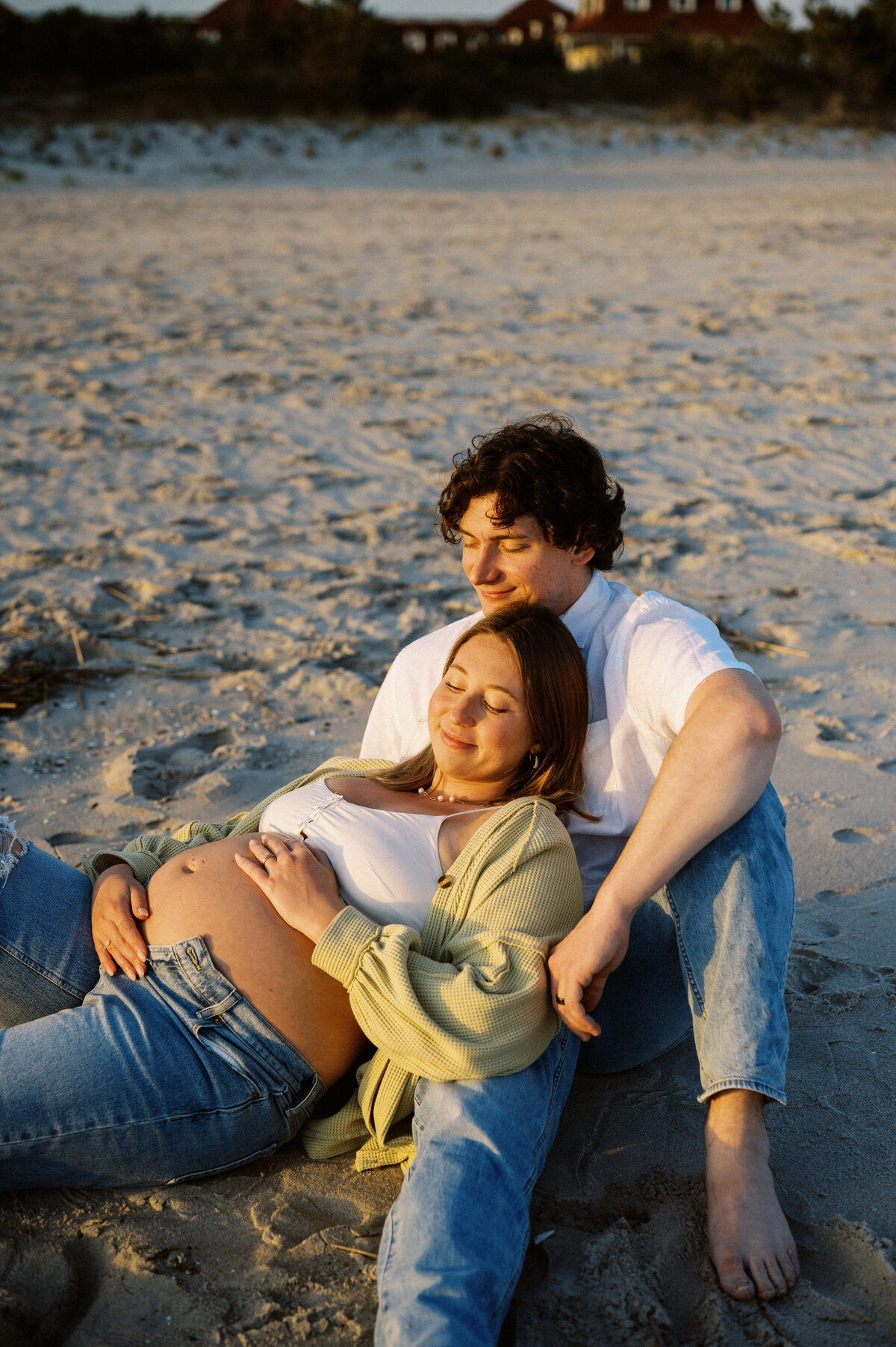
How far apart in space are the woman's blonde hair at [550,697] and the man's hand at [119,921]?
0.78 meters

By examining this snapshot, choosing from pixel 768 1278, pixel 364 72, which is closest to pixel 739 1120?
pixel 768 1278

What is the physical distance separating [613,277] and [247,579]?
7.02 meters

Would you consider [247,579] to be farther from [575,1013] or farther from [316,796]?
[575,1013]

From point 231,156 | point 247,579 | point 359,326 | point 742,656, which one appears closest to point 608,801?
point 742,656

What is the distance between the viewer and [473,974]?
1987 mm

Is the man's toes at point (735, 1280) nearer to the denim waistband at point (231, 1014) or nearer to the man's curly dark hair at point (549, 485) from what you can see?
the denim waistband at point (231, 1014)

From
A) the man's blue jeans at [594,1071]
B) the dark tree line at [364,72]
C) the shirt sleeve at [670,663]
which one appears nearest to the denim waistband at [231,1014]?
the man's blue jeans at [594,1071]

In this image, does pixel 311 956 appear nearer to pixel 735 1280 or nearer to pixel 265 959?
pixel 265 959

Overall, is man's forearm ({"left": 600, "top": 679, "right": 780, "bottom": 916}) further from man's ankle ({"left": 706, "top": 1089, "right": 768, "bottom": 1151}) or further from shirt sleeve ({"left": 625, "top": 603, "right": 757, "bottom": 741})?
man's ankle ({"left": 706, "top": 1089, "right": 768, "bottom": 1151})

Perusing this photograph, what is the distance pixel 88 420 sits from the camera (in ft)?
23.0

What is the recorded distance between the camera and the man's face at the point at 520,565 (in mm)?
2480

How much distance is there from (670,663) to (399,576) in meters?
2.96

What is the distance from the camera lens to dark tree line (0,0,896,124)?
72.5 feet

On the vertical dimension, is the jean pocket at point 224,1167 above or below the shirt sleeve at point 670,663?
below
